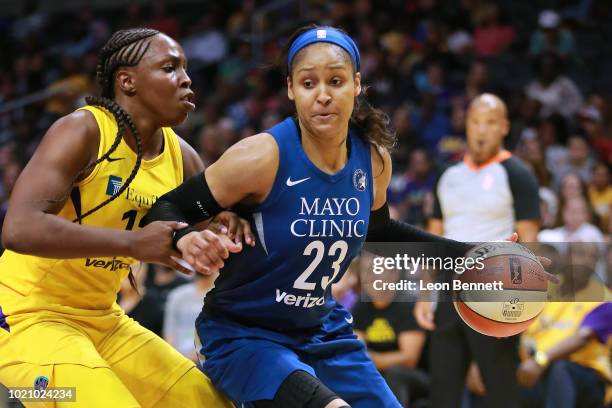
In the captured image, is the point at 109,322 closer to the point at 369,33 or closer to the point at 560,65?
the point at 560,65

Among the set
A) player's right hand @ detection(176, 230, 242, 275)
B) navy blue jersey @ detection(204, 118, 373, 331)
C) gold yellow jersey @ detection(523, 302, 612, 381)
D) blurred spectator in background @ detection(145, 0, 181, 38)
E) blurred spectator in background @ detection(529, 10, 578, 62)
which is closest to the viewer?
player's right hand @ detection(176, 230, 242, 275)

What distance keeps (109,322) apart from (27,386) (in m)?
0.44

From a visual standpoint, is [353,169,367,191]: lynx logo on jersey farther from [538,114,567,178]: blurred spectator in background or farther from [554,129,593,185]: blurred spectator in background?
[538,114,567,178]: blurred spectator in background

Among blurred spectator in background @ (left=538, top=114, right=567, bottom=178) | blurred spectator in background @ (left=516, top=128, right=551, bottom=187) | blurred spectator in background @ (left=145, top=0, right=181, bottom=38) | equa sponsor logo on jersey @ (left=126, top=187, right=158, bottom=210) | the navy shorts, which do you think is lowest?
the navy shorts

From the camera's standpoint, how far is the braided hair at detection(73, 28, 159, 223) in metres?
3.26

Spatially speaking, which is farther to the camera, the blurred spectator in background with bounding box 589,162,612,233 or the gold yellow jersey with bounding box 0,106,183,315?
the blurred spectator in background with bounding box 589,162,612,233

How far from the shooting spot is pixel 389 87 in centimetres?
1078

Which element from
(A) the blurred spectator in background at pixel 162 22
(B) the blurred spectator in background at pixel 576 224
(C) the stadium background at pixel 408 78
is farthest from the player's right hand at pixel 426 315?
(A) the blurred spectator in background at pixel 162 22

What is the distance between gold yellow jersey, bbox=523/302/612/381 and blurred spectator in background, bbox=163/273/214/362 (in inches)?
100

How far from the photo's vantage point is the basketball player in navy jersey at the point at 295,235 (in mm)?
3105

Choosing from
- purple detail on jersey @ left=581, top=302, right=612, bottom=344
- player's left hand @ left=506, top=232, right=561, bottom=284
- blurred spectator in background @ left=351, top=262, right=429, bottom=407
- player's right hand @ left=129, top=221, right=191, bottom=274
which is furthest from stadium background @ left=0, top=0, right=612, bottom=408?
player's right hand @ left=129, top=221, right=191, bottom=274

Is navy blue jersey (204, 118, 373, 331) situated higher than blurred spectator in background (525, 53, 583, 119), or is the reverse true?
blurred spectator in background (525, 53, 583, 119)

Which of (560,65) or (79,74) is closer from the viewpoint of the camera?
(560,65)

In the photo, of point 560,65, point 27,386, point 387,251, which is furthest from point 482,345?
point 560,65
